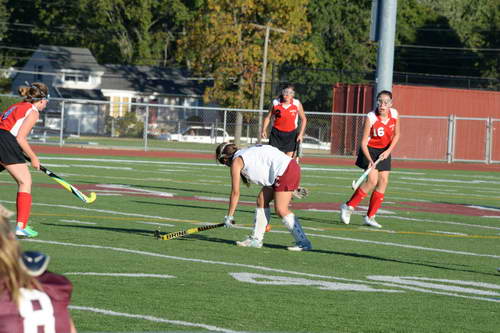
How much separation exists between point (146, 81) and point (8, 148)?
71.5 meters

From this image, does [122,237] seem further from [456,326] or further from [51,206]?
[456,326]

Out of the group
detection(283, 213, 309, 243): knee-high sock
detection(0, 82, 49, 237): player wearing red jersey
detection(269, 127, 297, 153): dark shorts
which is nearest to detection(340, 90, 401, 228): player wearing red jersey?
detection(269, 127, 297, 153): dark shorts

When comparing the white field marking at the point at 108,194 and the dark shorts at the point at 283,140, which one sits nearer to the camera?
the dark shorts at the point at 283,140

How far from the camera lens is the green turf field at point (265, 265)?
22.5ft

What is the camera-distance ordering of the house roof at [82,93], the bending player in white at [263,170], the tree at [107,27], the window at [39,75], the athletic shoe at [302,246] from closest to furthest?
1. the bending player in white at [263,170]
2. the athletic shoe at [302,246]
3. the house roof at [82,93]
4. the tree at [107,27]
5. the window at [39,75]

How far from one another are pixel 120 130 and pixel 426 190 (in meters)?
23.5

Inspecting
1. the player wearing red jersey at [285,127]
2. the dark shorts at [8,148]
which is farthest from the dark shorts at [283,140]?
the dark shorts at [8,148]

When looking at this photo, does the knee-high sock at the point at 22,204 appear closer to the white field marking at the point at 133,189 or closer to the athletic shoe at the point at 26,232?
the athletic shoe at the point at 26,232

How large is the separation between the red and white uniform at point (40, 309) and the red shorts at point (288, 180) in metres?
7.03

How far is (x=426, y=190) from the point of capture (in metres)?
21.7

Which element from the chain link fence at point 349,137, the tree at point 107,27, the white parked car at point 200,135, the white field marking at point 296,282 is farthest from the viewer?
the tree at point 107,27

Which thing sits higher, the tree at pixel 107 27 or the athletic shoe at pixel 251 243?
the tree at pixel 107 27

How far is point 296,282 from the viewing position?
8.46 m

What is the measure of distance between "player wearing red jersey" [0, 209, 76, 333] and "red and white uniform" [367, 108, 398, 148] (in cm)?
1090
